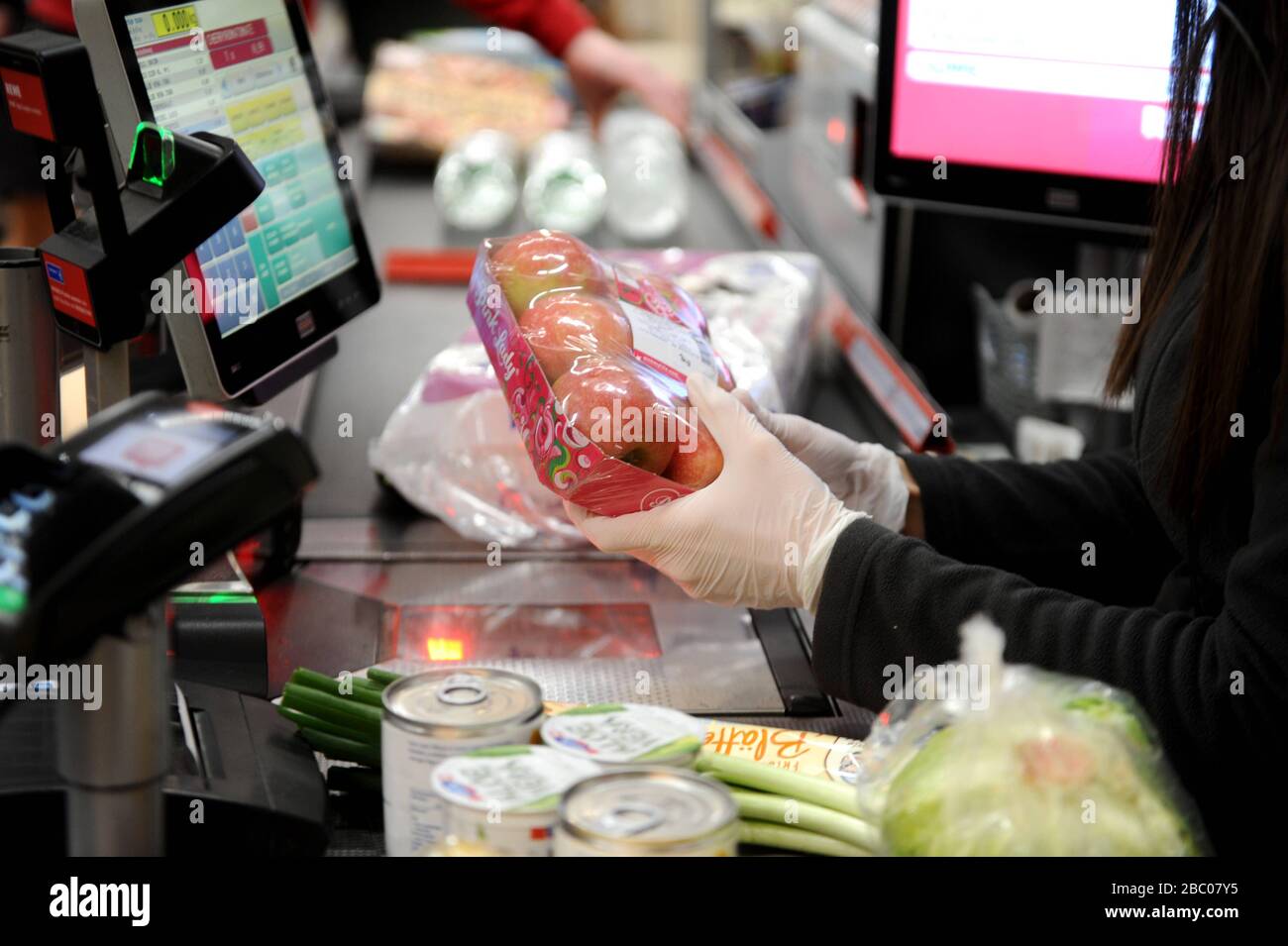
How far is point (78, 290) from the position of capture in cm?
121

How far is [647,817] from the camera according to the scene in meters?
0.87

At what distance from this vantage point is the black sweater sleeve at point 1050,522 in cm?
168

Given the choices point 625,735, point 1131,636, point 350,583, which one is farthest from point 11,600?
point 350,583

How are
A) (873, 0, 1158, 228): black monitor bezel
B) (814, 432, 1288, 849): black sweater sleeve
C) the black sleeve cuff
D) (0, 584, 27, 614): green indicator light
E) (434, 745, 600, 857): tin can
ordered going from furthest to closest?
(873, 0, 1158, 228): black monitor bezel
the black sleeve cuff
(814, 432, 1288, 849): black sweater sleeve
(434, 745, 600, 857): tin can
(0, 584, 27, 614): green indicator light

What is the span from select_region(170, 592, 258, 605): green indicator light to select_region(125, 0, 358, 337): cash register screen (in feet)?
0.95

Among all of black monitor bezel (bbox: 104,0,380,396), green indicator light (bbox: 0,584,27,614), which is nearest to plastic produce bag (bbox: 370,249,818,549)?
black monitor bezel (bbox: 104,0,380,396)

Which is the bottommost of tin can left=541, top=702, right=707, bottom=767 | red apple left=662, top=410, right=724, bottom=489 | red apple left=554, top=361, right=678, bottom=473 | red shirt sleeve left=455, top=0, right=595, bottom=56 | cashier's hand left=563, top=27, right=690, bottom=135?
tin can left=541, top=702, right=707, bottom=767

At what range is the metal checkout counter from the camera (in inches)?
56.0

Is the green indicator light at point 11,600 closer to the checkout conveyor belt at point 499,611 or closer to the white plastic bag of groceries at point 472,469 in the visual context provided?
the checkout conveyor belt at point 499,611

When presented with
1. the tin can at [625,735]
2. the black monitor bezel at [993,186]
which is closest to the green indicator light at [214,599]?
the tin can at [625,735]

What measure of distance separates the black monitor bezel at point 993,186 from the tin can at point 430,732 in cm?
131

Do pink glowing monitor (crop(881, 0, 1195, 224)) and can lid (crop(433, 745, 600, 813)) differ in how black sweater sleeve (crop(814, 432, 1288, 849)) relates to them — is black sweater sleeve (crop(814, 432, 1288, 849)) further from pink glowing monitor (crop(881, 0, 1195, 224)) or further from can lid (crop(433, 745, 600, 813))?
pink glowing monitor (crop(881, 0, 1195, 224))

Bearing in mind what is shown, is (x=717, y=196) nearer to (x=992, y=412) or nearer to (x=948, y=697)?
(x=992, y=412)
